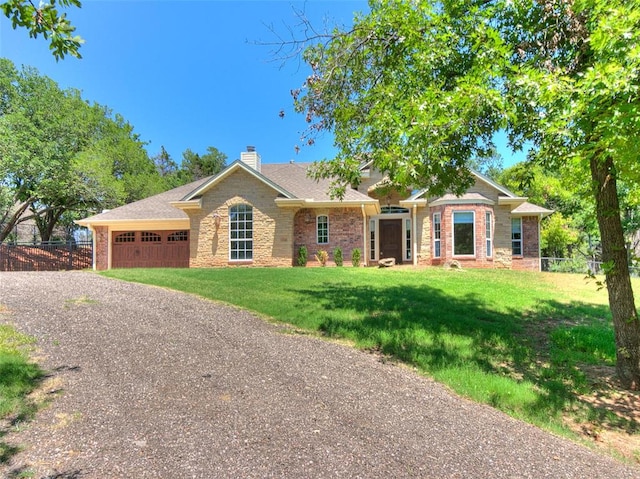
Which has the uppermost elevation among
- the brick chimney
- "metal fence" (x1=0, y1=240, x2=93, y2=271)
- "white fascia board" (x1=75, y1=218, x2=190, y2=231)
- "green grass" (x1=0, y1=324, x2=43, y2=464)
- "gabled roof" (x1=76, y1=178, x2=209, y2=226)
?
the brick chimney

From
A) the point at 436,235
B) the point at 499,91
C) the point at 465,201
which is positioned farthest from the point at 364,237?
the point at 499,91

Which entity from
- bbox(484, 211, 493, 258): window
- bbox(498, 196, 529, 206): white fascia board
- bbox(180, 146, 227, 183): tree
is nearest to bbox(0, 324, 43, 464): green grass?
bbox(484, 211, 493, 258): window

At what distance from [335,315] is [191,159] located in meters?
40.5

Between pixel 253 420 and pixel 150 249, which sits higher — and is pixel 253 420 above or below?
below

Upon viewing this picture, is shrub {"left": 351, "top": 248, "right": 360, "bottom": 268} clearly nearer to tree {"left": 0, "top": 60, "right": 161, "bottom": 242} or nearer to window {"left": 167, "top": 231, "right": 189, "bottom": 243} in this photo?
window {"left": 167, "top": 231, "right": 189, "bottom": 243}

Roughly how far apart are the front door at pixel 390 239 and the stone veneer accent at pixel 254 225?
534 cm

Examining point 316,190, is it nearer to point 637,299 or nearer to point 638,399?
point 637,299

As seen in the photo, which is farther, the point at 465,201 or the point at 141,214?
the point at 141,214

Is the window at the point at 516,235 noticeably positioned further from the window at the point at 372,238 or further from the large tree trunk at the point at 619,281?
the large tree trunk at the point at 619,281

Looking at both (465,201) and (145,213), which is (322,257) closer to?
(465,201)

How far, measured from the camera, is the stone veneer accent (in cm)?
1720

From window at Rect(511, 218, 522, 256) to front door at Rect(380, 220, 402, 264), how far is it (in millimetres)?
5860

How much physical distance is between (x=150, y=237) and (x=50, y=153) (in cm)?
1037

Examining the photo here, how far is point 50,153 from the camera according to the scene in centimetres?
2338
